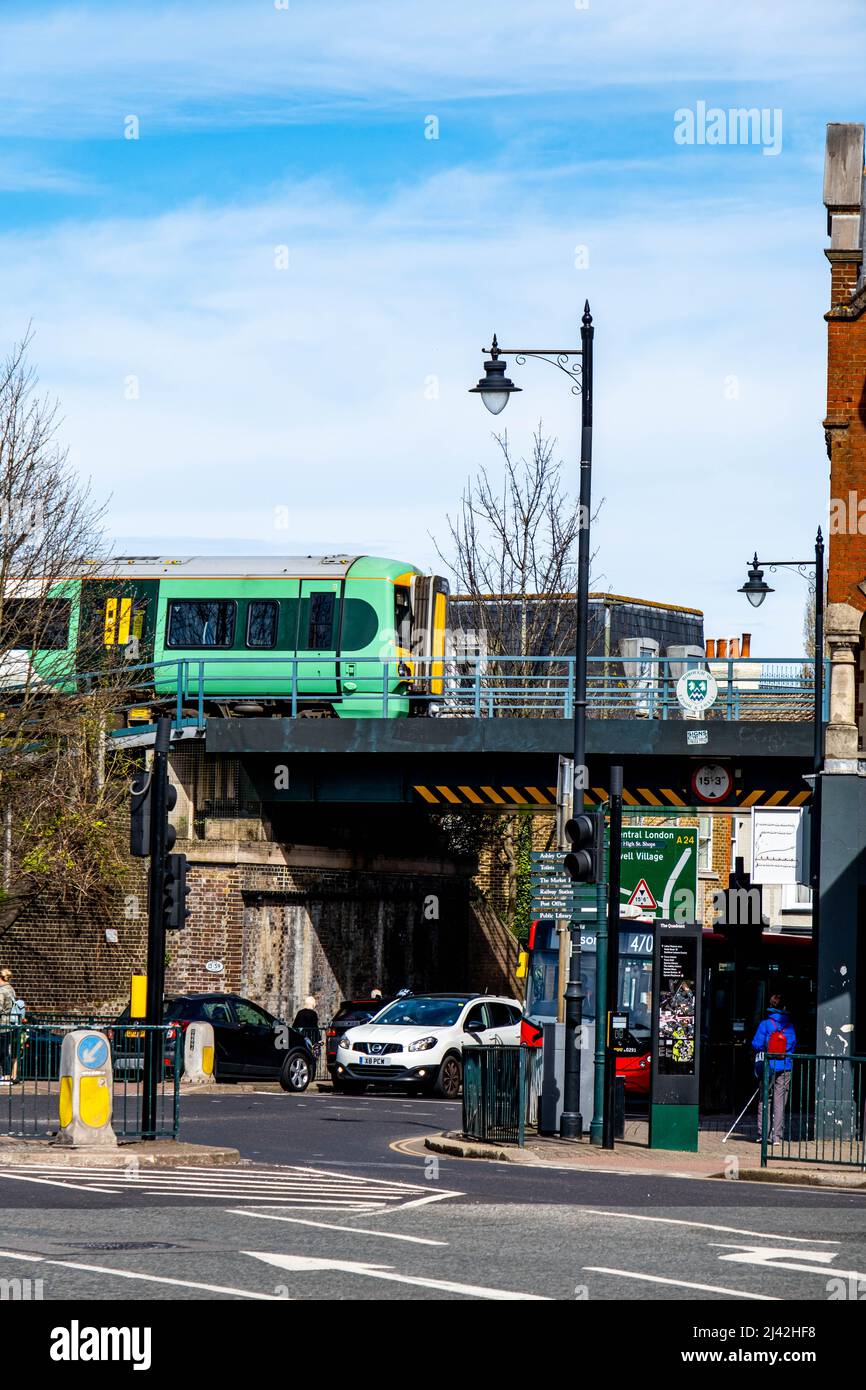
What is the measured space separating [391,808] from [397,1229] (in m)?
31.6

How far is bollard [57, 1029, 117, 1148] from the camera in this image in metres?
19.1

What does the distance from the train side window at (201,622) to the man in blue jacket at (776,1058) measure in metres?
19.5

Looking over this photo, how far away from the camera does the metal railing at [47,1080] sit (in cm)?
2047

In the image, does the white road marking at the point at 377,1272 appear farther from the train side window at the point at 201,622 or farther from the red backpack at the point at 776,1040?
the train side window at the point at 201,622

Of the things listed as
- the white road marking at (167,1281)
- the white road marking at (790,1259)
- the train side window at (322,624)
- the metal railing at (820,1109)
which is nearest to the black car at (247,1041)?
the train side window at (322,624)

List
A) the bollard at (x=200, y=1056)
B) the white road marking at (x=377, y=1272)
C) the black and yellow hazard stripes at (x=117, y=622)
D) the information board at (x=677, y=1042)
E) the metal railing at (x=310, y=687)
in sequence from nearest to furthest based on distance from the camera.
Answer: the white road marking at (x=377, y=1272), the information board at (x=677, y=1042), the bollard at (x=200, y=1056), the metal railing at (x=310, y=687), the black and yellow hazard stripes at (x=117, y=622)

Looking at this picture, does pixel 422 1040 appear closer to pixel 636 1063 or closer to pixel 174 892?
A: pixel 636 1063

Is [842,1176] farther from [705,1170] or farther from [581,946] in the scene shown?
[581,946]

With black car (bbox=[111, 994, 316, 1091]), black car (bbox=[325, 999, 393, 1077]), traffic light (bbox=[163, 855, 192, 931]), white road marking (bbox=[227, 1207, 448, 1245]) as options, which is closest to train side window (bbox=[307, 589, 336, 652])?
black car (bbox=[325, 999, 393, 1077])

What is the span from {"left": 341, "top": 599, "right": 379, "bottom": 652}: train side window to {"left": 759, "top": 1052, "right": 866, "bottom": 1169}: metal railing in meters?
20.3
